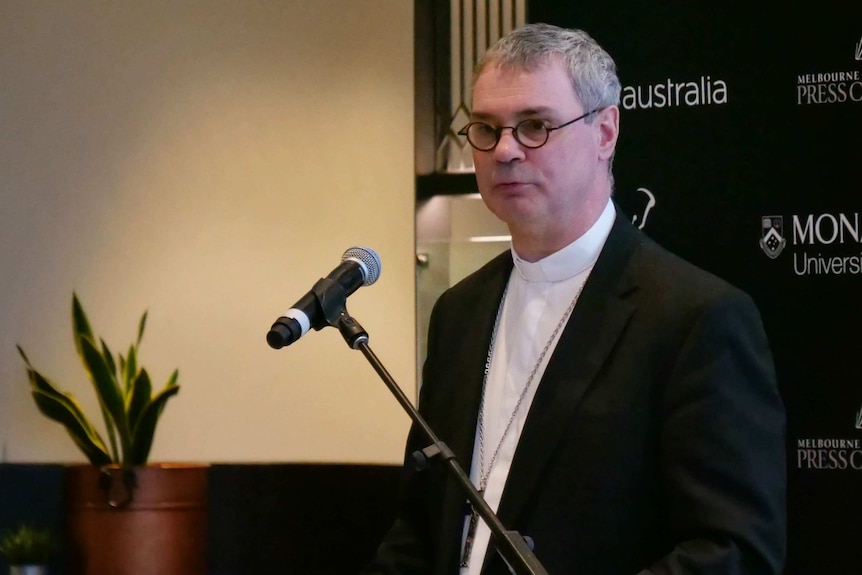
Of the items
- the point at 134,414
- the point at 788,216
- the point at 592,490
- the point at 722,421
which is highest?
the point at 788,216

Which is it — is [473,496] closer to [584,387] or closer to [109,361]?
[584,387]

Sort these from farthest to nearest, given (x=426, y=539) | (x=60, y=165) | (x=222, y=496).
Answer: (x=60, y=165) < (x=222, y=496) < (x=426, y=539)

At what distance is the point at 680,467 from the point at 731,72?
1.16 meters

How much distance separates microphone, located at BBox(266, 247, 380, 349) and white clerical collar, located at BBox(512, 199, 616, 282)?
1.66 feet

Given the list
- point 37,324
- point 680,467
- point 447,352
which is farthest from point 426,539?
point 37,324

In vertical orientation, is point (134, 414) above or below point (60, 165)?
below

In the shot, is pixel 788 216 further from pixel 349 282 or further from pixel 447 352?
pixel 349 282

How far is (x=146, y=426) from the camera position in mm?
3535

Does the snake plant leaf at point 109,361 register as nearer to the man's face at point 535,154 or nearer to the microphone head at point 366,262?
the man's face at point 535,154

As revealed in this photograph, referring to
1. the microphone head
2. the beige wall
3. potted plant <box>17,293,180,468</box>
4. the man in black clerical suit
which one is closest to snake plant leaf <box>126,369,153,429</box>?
potted plant <box>17,293,180,468</box>

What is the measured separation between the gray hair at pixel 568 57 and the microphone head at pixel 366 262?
0.53 m

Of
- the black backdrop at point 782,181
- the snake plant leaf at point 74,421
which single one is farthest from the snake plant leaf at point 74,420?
the black backdrop at point 782,181

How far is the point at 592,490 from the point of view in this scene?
2027 millimetres

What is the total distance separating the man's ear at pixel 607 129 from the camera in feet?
7.34
